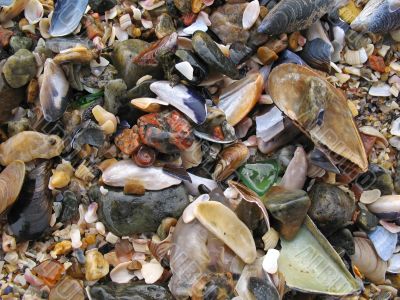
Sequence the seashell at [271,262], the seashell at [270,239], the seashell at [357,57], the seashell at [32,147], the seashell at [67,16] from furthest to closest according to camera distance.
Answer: the seashell at [357,57] → the seashell at [67,16] → the seashell at [32,147] → the seashell at [270,239] → the seashell at [271,262]

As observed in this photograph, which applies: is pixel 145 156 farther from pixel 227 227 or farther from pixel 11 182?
pixel 11 182

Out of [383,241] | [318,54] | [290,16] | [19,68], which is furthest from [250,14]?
[383,241]

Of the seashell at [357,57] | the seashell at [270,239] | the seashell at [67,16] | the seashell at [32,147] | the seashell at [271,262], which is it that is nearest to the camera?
the seashell at [271,262]

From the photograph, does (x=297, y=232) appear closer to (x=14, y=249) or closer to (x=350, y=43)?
(x=350, y=43)

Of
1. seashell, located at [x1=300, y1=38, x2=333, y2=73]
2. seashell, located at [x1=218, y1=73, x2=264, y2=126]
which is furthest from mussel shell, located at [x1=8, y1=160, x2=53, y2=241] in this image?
seashell, located at [x1=300, y1=38, x2=333, y2=73]

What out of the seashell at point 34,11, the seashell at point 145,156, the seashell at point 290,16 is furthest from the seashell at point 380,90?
the seashell at point 34,11

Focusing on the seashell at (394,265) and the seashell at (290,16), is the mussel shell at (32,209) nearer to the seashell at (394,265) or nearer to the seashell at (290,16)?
the seashell at (290,16)

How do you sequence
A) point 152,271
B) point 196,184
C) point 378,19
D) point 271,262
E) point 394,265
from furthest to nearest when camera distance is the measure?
point 378,19 < point 394,265 < point 196,184 < point 152,271 < point 271,262
